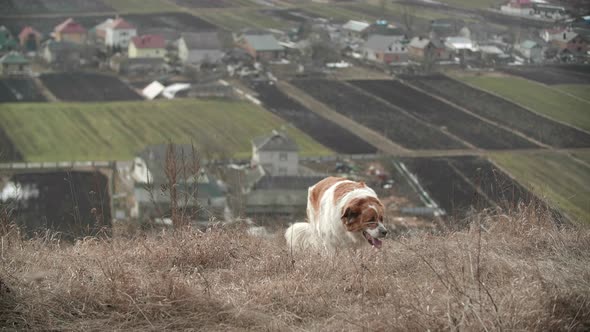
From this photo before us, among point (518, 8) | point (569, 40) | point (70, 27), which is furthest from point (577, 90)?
point (70, 27)

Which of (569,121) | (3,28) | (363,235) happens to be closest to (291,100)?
(569,121)

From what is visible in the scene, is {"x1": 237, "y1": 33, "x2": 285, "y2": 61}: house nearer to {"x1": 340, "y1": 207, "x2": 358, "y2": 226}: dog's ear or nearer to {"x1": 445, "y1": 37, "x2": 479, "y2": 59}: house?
{"x1": 445, "y1": 37, "x2": 479, "y2": 59}: house

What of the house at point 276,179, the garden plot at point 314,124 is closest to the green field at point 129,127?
the garden plot at point 314,124

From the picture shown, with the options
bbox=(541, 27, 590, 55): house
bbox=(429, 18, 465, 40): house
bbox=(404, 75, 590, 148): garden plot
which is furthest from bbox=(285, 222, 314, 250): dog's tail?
Answer: bbox=(429, 18, 465, 40): house

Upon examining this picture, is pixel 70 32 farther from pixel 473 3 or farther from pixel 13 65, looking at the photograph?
pixel 473 3

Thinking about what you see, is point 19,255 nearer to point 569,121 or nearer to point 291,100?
point 569,121

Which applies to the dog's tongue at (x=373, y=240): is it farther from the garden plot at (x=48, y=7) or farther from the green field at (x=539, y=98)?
the garden plot at (x=48, y=7)
